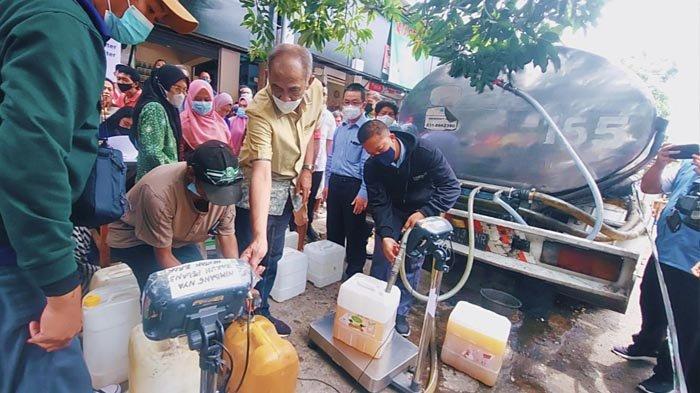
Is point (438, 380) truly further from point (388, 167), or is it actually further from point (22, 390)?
point (22, 390)

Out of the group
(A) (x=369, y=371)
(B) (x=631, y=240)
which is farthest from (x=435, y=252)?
(B) (x=631, y=240)

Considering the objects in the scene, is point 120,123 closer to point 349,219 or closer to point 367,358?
point 349,219

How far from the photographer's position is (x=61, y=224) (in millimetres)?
841

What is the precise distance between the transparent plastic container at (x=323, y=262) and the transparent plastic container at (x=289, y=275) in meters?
0.17

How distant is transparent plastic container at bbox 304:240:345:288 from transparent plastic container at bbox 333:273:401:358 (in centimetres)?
99

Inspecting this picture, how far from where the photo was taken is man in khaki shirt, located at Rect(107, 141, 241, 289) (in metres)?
1.57

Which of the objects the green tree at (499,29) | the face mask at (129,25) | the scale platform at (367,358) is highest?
the green tree at (499,29)

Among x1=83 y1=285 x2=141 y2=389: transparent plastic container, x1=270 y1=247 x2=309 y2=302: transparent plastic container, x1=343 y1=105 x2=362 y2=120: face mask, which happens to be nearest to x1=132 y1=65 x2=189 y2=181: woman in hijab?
x1=83 y1=285 x2=141 y2=389: transparent plastic container

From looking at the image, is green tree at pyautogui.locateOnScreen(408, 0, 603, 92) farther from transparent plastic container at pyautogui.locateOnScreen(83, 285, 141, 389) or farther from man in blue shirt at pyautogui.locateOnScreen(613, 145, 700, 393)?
transparent plastic container at pyautogui.locateOnScreen(83, 285, 141, 389)

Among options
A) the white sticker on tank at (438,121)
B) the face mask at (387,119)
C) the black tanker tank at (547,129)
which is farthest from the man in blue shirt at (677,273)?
the face mask at (387,119)

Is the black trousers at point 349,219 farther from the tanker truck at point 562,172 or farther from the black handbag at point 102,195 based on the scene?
the black handbag at point 102,195

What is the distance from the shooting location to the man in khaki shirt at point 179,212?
1.57 metres

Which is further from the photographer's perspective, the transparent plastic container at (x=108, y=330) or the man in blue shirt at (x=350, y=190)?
the man in blue shirt at (x=350, y=190)

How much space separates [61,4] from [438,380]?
247 cm
